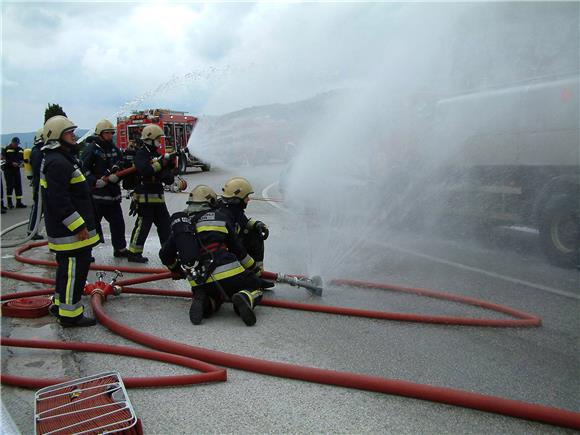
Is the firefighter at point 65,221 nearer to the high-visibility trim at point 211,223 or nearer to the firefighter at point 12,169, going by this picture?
the high-visibility trim at point 211,223

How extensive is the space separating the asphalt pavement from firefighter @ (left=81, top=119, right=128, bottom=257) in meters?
0.45

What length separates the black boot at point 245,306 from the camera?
13.2 feet

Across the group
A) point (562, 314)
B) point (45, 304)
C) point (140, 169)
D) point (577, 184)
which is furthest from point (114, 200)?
point (577, 184)

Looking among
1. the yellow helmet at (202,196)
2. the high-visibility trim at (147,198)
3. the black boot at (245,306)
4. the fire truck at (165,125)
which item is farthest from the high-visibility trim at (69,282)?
the fire truck at (165,125)

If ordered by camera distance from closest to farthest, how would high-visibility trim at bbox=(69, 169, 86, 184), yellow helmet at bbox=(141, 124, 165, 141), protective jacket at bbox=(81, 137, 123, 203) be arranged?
high-visibility trim at bbox=(69, 169, 86, 184) → yellow helmet at bbox=(141, 124, 165, 141) → protective jacket at bbox=(81, 137, 123, 203)

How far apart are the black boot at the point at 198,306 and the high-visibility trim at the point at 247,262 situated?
0.52 meters

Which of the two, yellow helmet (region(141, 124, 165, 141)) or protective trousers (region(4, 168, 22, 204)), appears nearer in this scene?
yellow helmet (region(141, 124, 165, 141))

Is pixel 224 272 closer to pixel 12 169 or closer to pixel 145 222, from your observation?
pixel 145 222

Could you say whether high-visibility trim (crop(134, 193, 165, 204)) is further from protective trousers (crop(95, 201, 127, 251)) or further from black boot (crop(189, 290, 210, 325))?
black boot (crop(189, 290, 210, 325))

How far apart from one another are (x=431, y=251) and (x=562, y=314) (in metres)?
2.59

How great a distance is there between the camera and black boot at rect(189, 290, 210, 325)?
407cm

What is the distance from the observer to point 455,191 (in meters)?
7.62

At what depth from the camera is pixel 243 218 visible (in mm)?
4840

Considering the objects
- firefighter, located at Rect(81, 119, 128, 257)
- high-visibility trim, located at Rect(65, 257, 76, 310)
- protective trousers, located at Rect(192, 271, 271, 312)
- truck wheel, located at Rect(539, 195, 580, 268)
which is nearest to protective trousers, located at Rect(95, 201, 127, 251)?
firefighter, located at Rect(81, 119, 128, 257)
